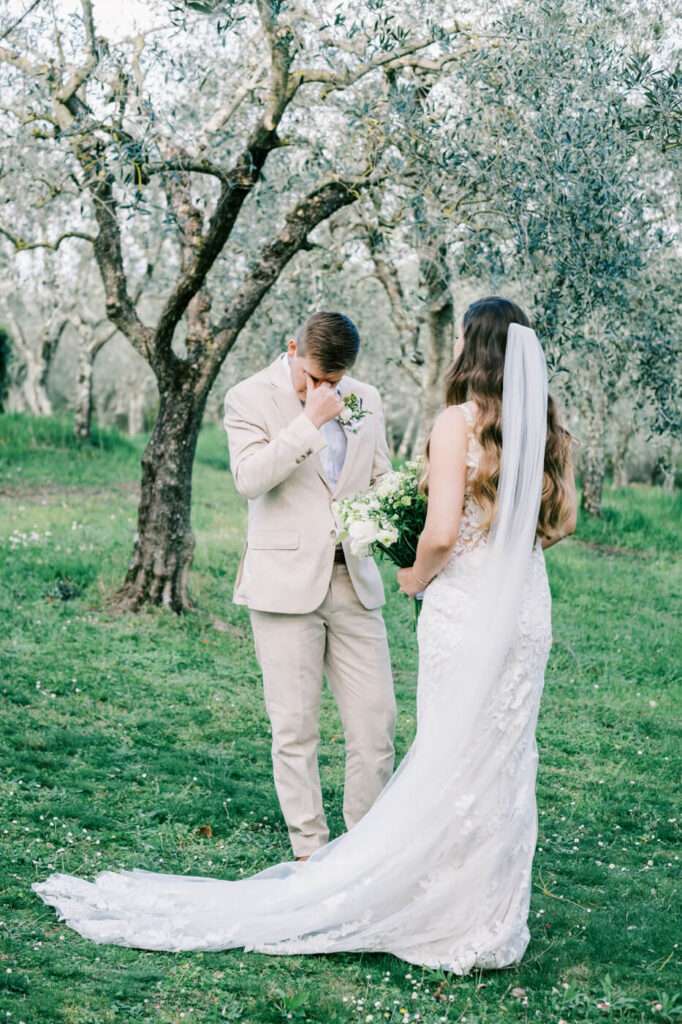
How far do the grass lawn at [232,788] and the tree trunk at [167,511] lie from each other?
0.30 m

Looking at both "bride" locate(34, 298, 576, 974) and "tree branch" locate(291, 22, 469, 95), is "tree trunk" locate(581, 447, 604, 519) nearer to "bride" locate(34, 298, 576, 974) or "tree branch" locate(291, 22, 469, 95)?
"tree branch" locate(291, 22, 469, 95)

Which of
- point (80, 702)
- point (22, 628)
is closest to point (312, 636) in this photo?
point (80, 702)

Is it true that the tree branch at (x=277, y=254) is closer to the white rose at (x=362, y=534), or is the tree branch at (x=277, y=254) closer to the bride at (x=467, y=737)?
the white rose at (x=362, y=534)

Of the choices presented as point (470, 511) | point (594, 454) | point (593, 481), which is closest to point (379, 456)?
point (470, 511)

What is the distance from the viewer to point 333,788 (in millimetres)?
6148

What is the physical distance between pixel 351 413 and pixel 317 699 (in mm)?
1313

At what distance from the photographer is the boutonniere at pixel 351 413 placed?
4.63 m

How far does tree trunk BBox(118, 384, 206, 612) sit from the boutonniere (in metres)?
4.57

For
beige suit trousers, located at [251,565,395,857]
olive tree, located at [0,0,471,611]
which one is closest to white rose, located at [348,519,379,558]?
beige suit trousers, located at [251,565,395,857]

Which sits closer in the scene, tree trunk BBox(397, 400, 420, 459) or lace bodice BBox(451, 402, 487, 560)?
lace bodice BBox(451, 402, 487, 560)

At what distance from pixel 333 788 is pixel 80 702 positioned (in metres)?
2.16

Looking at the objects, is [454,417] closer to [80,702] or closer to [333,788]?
[333,788]

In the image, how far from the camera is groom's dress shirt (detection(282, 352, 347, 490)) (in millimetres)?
4770

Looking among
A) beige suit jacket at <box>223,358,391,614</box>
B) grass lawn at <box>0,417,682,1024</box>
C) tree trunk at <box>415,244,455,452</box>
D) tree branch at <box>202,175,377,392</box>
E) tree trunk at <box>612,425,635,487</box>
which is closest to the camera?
grass lawn at <box>0,417,682,1024</box>
